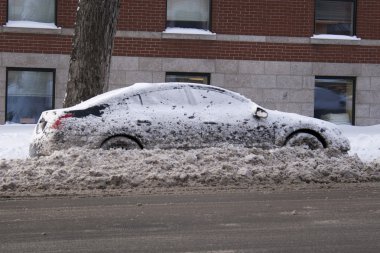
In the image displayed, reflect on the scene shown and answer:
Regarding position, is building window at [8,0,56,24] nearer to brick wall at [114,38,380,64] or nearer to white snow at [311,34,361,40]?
brick wall at [114,38,380,64]

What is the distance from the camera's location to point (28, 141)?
14.3 meters

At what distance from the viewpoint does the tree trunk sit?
13.1 metres

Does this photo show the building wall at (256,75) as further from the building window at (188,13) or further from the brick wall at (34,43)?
the building window at (188,13)

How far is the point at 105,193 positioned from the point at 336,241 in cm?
354

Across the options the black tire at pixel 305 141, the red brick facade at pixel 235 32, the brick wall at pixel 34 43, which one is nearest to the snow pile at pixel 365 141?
the black tire at pixel 305 141

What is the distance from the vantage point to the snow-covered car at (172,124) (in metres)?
10.4

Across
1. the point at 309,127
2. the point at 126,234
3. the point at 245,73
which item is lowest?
the point at 126,234

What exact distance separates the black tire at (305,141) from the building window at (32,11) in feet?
30.4

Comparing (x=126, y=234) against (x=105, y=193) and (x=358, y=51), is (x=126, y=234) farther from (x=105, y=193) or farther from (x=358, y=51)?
(x=358, y=51)

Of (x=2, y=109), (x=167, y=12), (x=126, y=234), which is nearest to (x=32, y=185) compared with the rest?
(x=126, y=234)

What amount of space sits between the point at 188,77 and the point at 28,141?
5.84 meters

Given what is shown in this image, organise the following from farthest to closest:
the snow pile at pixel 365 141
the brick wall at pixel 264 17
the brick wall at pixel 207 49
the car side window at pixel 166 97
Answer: the brick wall at pixel 264 17 < the brick wall at pixel 207 49 < the snow pile at pixel 365 141 < the car side window at pixel 166 97

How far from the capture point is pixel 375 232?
245 inches

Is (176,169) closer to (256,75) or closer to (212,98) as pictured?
(212,98)
